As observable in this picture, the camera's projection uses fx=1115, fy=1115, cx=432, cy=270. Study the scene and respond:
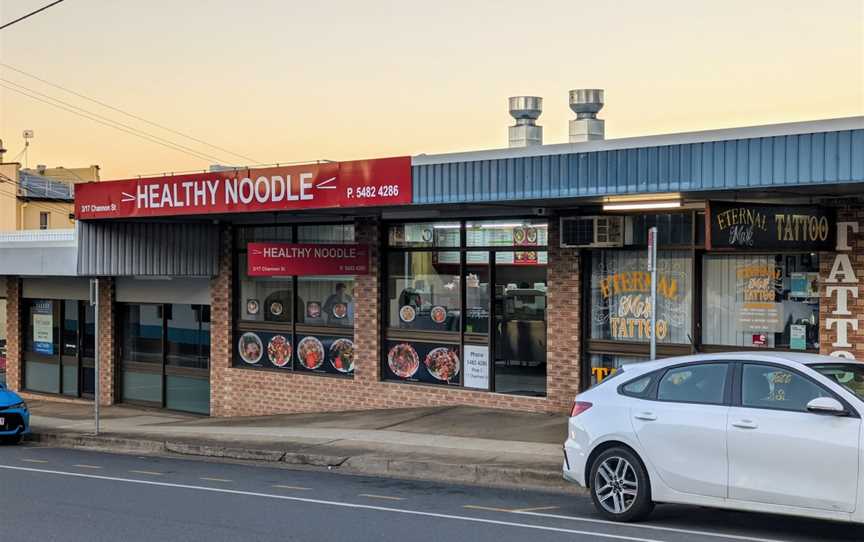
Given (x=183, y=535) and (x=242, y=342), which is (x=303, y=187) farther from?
(x=183, y=535)

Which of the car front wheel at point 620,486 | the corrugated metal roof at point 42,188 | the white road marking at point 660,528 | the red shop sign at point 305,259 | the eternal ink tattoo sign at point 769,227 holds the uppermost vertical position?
the corrugated metal roof at point 42,188

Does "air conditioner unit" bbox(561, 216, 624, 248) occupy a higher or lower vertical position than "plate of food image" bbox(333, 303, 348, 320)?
higher

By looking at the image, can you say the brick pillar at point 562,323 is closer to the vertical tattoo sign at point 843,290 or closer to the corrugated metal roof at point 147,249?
the vertical tattoo sign at point 843,290

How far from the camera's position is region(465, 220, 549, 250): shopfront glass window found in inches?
687

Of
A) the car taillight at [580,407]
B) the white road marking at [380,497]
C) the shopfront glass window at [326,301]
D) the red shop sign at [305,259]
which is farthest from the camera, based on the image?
the shopfront glass window at [326,301]

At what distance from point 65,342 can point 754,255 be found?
57.2ft

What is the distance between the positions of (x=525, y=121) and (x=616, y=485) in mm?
9706

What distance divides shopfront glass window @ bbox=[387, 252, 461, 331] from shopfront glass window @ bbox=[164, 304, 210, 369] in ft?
17.3

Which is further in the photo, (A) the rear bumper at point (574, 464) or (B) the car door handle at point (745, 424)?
(A) the rear bumper at point (574, 464)

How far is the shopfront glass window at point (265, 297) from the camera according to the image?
21.5m

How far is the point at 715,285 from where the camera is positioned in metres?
15.7

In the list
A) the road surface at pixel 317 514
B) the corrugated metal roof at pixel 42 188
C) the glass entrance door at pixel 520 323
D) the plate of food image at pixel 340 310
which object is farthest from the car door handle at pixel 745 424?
the corrugated metal roof at pixel 42 188

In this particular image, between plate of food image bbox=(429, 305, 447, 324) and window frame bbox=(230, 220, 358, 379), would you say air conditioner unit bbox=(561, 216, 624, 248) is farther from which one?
window frame bbox=(230, 220, 358, 379)

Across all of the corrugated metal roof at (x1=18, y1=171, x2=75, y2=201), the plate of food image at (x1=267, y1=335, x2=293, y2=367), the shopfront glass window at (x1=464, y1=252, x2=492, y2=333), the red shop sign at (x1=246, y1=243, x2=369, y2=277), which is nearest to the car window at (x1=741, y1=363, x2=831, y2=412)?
the shopfront glass window at (x1=464, y1=252, x2=492, y2=333)
